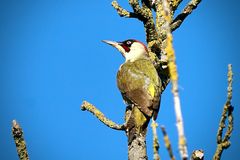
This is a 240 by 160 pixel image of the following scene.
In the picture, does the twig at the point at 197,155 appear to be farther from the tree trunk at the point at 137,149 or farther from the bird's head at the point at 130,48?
the bird's head at the point at 130,48

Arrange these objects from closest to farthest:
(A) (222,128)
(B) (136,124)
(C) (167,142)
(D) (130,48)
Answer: (C) (167,142) → (A) (222,128) → (B) (136,124) → (D) (130,48)

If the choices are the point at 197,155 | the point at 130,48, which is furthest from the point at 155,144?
the point at 130,48

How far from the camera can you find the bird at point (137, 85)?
4.54 m

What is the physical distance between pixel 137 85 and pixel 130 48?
1219mm

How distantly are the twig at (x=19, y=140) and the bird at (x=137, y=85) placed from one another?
205cm

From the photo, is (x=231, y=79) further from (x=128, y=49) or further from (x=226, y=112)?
(x=128, y=49)

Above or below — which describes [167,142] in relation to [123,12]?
below

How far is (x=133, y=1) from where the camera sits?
4398 millimetres

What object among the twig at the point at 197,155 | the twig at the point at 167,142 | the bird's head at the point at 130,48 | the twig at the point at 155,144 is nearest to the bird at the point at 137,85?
the bird's head at the point at 130,48

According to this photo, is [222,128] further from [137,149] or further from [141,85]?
[141,85]

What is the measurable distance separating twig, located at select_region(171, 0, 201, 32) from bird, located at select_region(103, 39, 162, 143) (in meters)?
0.71

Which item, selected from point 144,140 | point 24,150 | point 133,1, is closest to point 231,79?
point 24,150

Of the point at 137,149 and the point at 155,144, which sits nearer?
the point at 155,144

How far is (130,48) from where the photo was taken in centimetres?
637
